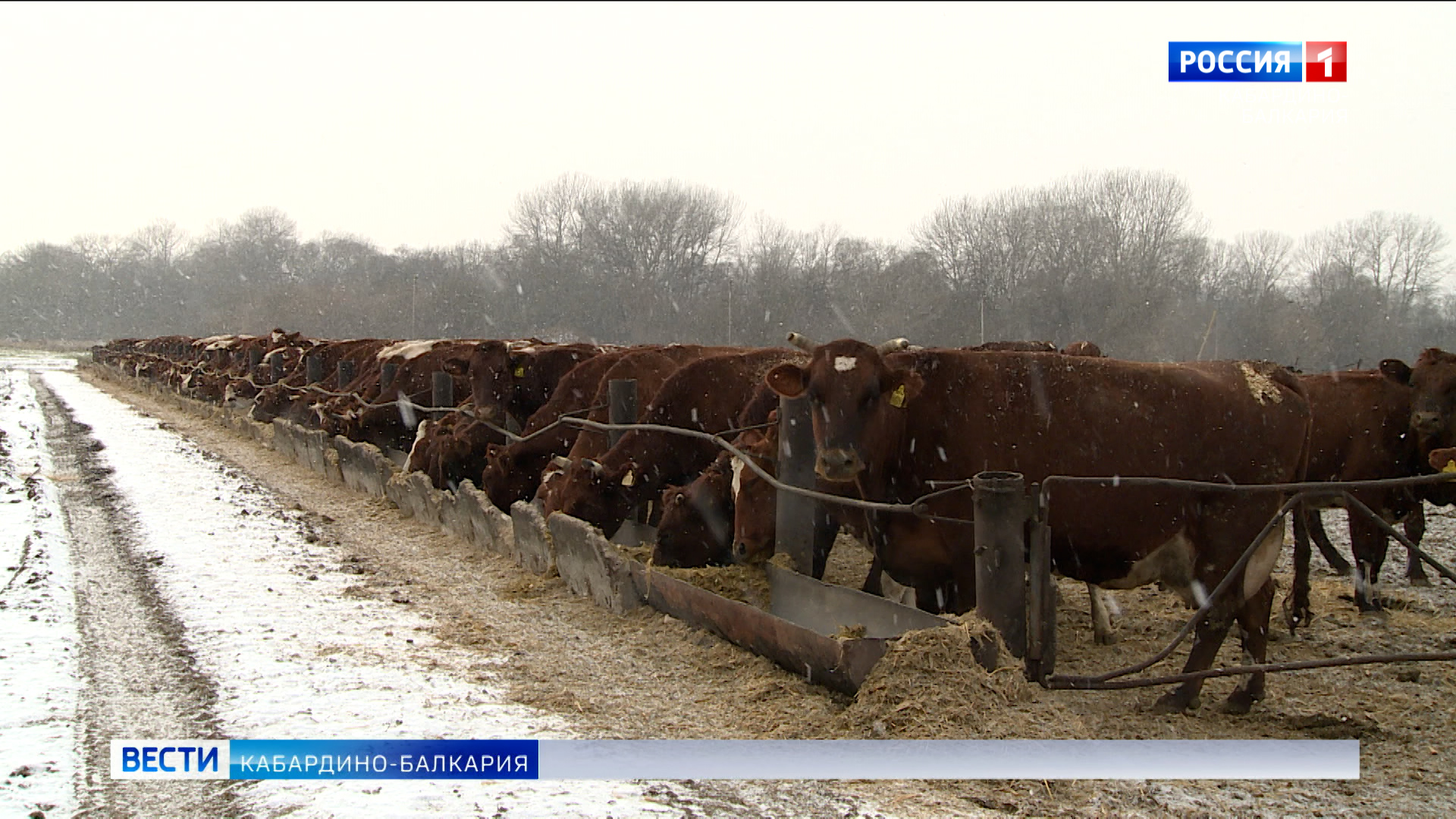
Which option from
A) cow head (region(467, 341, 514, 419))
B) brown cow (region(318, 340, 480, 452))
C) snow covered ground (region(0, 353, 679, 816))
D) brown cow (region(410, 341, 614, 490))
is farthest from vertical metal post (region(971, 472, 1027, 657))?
brown cow (region(318, 340, 480, 452))

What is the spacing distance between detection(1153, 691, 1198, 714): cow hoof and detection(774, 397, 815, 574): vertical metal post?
7.54 ft

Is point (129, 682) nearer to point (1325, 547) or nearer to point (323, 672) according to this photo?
point (323, 672)

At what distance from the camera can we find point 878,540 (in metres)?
5.89

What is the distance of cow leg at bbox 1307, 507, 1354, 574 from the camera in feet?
29.5

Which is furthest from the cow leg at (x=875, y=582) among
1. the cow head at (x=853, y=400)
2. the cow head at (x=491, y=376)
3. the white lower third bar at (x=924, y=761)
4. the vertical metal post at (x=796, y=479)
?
the cow head at (x=491, y=376)

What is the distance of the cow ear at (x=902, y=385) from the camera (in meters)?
5.68

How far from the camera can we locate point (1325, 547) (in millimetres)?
9094

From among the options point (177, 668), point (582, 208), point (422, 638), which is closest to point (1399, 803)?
point (422, 638)

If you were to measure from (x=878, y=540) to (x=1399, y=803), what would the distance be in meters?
2.73

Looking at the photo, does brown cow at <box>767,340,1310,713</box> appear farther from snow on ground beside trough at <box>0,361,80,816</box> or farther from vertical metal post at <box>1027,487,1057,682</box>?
snow on ground beside trough at <box>0,361,80,816</box>

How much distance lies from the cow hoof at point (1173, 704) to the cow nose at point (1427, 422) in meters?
4.84

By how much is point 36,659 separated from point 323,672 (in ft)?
5.51

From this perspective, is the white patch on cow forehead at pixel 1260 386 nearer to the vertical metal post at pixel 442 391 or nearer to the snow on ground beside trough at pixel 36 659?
the snow on ground beside trough at pixel 36 659

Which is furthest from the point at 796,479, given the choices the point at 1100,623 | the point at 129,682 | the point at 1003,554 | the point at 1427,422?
the point at 1427,422
